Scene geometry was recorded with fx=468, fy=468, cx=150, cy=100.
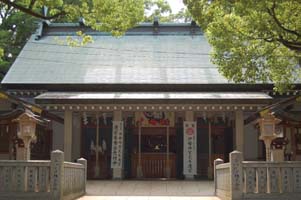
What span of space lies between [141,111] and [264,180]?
799 centimetres

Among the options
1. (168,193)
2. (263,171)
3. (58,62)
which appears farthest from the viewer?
(58,62)

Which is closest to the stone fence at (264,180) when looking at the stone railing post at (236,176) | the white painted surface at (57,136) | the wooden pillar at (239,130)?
the stone railing post at (236,176)

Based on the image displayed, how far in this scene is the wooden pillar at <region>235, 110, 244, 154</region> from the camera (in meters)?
17.4

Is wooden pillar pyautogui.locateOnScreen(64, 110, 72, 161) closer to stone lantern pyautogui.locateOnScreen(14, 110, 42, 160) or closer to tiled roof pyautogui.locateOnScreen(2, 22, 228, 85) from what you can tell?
tiled roof pyautogui.locateOnScreen(2, 22, 228, 85)

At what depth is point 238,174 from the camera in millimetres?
10516

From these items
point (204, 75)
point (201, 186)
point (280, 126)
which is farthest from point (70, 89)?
point (280, 126)

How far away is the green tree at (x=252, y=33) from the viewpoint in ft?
35.6

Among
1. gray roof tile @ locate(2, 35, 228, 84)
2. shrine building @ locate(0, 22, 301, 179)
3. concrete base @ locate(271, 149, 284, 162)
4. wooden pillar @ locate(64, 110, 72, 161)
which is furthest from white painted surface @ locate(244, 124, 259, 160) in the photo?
wooden pillar @ locate(64, 110, 72, 161)

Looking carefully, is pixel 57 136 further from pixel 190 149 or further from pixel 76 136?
pixel 190 149

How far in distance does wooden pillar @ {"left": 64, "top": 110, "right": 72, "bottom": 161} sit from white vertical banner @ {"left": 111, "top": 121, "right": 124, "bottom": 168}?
5.33ft

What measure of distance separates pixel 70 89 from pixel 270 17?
10.6 meters

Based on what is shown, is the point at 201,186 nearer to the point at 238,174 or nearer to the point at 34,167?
the point at 238,174

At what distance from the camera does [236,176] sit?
415 inches

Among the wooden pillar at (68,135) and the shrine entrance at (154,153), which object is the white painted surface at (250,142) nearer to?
the shrine entrance at (154,153)
